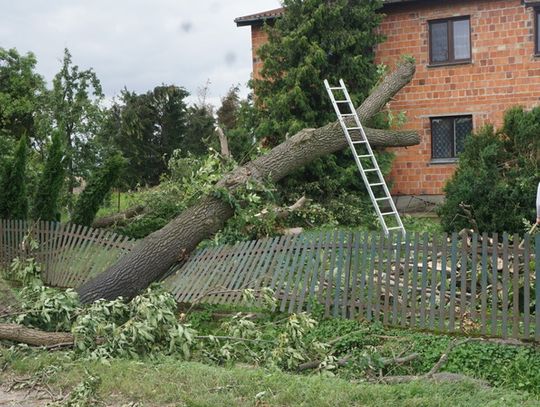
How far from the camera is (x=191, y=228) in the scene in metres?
10.1

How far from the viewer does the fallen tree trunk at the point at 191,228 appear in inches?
378

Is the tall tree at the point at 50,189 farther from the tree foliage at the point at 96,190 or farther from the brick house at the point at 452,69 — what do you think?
the brick house at the point at 452,69

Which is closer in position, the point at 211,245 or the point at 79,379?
the point at 79,379

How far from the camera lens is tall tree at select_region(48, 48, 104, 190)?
69.3ft

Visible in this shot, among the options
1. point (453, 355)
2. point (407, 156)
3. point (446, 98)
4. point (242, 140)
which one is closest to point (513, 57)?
point (446, 98)

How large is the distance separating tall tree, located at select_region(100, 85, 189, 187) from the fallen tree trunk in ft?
69.3

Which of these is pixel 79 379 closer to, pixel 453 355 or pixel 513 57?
pixel 453 355

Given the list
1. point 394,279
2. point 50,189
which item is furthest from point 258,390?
point 50,189

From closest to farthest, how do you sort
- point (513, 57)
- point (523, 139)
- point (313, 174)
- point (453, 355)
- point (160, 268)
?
point (453, 355), point (160, 268), point (523, 139), point (313, 174), point (513, 57)

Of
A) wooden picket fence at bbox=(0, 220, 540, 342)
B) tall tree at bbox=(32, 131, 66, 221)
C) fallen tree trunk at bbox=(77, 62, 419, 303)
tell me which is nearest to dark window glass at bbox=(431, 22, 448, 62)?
fallen tree trunk at bbox=(77, 62, 419, 303)

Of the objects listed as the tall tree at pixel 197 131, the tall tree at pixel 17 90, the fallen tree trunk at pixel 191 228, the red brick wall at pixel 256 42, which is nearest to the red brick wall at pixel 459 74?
the red brick wall at pixel 256 42

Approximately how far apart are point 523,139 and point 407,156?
18.2ft

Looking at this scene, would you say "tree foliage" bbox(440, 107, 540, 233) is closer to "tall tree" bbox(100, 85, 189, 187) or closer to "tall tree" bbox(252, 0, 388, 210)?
"tall tree" bbox(252, 0, 388, 210)

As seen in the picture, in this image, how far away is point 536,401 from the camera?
523 cm
